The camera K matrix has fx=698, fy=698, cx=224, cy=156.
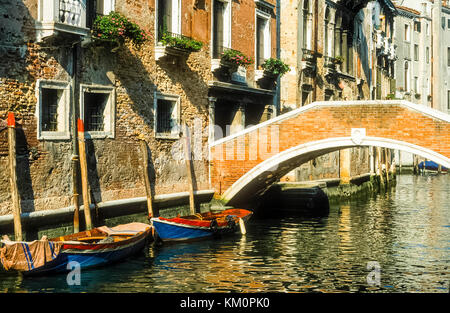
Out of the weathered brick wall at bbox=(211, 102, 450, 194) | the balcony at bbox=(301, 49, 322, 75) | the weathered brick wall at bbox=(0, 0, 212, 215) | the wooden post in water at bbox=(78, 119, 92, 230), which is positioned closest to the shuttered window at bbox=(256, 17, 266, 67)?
the weathered brick wall at bbox=(0, 0, 212, 215)

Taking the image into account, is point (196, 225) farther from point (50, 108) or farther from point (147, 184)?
point (50, 108)

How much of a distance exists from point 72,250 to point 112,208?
2245 millimetres

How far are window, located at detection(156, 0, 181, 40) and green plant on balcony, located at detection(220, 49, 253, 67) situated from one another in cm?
132

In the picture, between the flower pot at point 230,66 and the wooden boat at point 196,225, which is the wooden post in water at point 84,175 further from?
the flower pot at point 230,66

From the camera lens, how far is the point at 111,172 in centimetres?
1116

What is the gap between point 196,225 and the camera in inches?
456

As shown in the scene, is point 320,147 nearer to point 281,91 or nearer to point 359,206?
point 281,91

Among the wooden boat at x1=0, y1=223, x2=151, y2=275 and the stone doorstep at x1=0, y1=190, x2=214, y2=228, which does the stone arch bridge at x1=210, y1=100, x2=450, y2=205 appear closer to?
the stone doorstep at x1=0, y1=190, x2=214, y2=228

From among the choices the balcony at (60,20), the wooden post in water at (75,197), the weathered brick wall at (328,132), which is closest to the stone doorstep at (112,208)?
the wooden post in water at (75,197)

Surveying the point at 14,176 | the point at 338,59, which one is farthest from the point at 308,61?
the point at 14,176

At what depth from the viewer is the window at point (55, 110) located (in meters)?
9.95

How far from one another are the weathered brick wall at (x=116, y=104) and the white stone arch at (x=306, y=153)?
73cm

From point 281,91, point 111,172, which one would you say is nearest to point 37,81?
point 111,172
